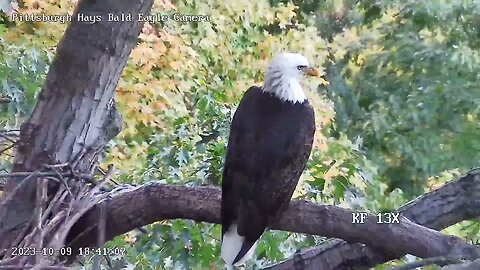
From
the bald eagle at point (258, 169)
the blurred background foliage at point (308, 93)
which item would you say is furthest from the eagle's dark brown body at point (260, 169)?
the blurred background foliage at point (308, 93)

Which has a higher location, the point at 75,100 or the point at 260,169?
the point at 75,100

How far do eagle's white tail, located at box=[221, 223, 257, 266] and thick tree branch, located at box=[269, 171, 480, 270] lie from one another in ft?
0.25

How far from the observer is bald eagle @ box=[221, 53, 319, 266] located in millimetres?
1107

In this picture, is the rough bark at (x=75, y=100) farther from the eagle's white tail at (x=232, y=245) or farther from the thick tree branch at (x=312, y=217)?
the eagle's white tail at (x=232, y=245)

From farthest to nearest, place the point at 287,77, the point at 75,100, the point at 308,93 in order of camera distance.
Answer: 1. the point at 308,93
2. the point at 287,77
3. the point at 75,100

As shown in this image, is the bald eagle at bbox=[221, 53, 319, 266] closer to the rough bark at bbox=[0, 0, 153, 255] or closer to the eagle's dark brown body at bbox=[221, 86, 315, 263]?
the eagle's dark brown body at bbox=[221, 86, 315, 263]

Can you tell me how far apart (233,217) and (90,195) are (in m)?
0.23

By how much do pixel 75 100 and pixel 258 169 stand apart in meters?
0.32

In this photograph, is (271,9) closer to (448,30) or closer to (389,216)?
(448,30)

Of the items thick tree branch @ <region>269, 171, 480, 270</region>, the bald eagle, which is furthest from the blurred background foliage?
the bald eagle

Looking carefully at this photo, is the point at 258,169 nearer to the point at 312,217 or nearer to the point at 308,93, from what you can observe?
the point at 312,217

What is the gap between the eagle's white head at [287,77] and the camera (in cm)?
128

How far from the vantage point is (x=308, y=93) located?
6.79ft

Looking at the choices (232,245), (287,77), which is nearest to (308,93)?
(287,77)
